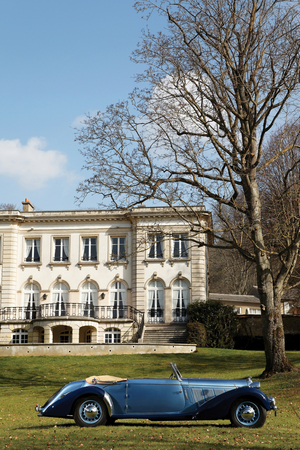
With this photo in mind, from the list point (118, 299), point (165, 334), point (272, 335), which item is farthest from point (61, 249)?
point (272, 335)

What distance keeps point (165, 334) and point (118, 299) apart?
418 centimetres

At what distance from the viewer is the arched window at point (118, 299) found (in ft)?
106

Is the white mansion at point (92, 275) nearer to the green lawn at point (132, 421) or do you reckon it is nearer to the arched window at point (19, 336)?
the arched window at point (19, 336)

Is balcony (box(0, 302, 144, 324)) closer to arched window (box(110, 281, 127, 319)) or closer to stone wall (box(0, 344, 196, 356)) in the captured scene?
arched window (box(110, 281, 127, 319))

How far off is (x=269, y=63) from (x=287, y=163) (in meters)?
13.5

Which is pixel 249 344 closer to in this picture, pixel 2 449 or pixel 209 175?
pixel 209 175

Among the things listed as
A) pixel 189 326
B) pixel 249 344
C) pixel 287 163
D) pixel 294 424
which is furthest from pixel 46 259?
pixel 294 424

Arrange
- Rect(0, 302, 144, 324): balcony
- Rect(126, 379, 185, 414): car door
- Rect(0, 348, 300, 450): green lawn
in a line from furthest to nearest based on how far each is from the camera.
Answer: Rect(0, 302, 144, 324): balcony
Rect(126, 379, 185, 414): car door
Rect(0, 348, 300, 450): green lawn

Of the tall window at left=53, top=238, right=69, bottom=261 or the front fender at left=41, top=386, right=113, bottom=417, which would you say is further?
the tall window at left=53, top=238, right=69, bottom=261

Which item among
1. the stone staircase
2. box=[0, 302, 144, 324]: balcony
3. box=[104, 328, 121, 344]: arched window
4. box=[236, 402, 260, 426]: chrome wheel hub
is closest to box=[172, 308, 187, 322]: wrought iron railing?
the stone staircase

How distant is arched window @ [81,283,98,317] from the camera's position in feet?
107

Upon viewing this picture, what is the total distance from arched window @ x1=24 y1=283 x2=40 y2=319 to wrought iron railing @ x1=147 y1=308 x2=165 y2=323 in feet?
24.4

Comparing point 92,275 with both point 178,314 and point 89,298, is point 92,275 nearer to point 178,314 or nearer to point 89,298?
point 89,298

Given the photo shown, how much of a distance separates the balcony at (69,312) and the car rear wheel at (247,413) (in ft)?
81.2
